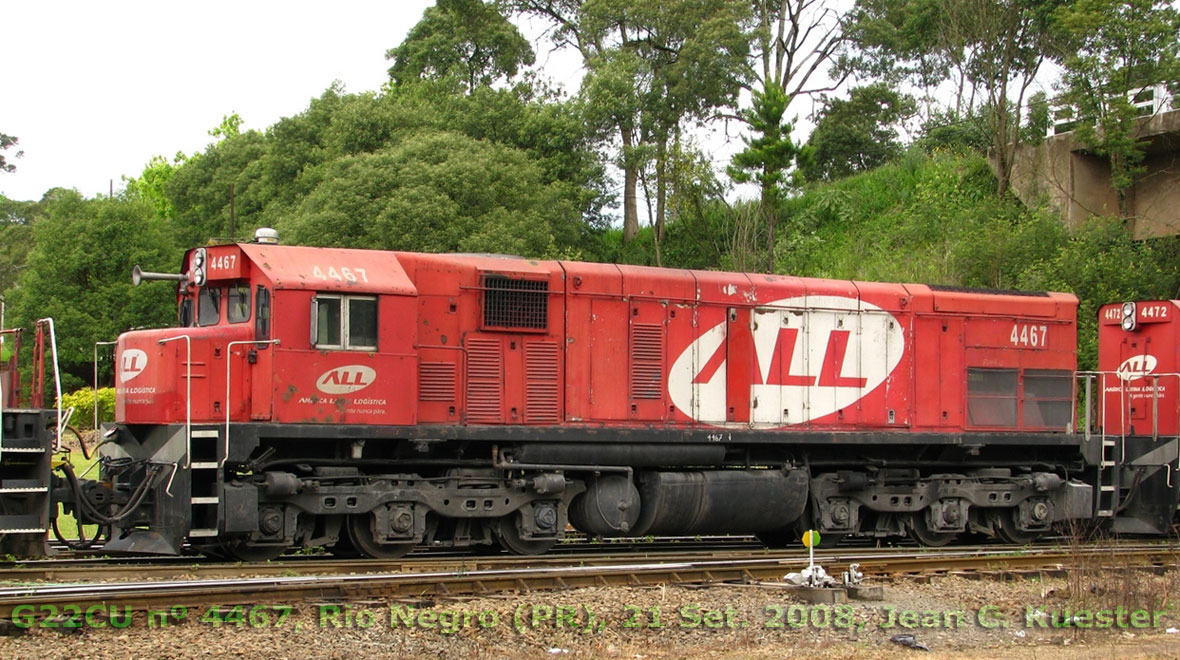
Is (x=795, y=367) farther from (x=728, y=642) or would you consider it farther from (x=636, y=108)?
(x=636, y=108)

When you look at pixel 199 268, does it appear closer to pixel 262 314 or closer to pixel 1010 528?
pixel 262 314

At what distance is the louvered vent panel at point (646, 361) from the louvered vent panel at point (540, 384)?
1.06 metres

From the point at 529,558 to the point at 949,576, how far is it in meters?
4.57

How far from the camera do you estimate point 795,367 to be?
579 inches

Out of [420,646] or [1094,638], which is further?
[1094,638]

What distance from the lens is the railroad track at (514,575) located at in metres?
9.13

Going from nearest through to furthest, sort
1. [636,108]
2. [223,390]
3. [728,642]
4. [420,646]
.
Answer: [420,646]
[728,642]
[223,390]
[636,108]

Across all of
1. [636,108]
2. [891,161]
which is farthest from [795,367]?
[891,161]

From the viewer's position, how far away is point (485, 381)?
12977 millimetres

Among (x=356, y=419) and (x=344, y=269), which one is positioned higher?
(x=344, y=269)

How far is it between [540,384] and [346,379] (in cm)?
242

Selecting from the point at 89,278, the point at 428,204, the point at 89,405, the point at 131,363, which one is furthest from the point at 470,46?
the point at 131,363

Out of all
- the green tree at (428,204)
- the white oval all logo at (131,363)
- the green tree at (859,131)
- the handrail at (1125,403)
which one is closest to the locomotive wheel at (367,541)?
the white oval all logo at (131,363)

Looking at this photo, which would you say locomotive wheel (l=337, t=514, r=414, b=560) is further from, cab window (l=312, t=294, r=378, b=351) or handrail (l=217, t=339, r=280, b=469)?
cab window (l=312, t=294, r=378, b=351)
